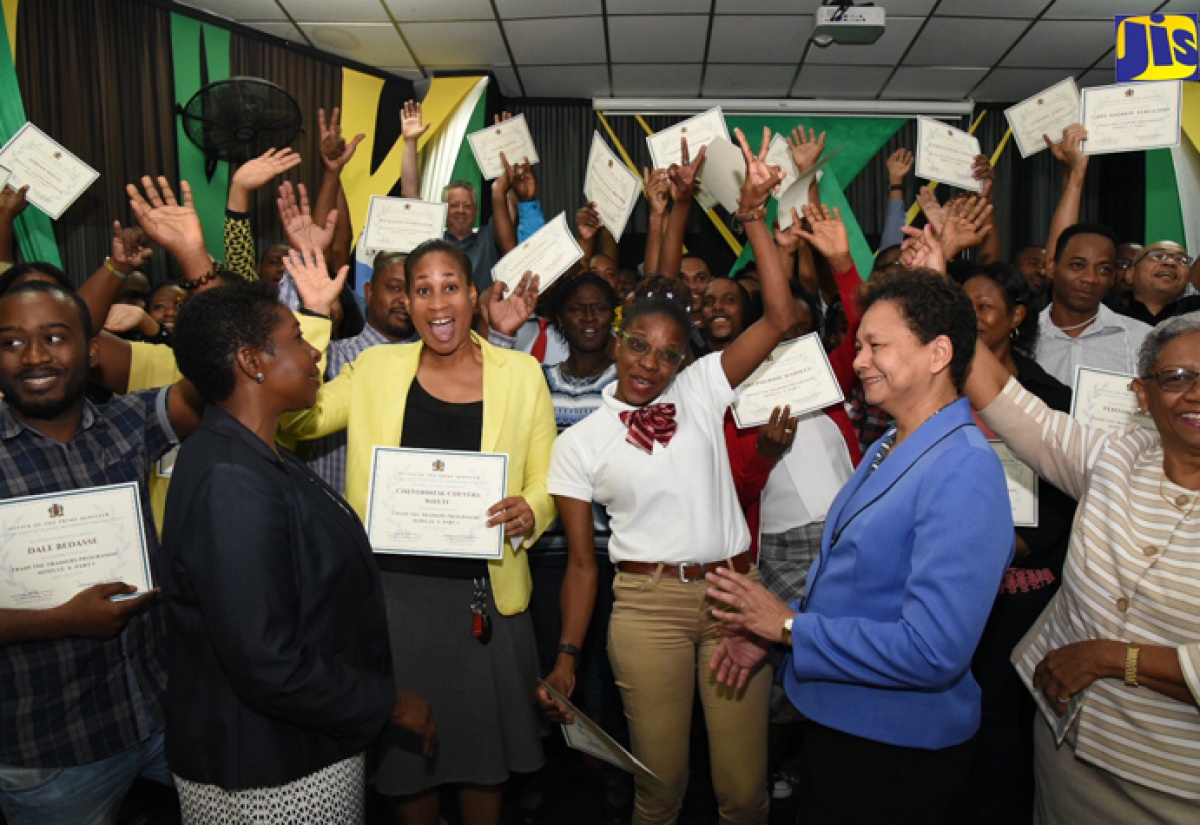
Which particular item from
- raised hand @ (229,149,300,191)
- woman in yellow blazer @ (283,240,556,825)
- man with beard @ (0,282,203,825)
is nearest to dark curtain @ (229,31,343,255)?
raised hand @ (229,149,300,191)

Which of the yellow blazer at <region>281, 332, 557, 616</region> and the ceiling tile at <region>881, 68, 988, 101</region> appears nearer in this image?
the yellow blazer at <region>281, 332, 557, 616</region>

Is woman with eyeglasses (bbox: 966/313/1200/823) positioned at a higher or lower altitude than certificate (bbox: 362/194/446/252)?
lower

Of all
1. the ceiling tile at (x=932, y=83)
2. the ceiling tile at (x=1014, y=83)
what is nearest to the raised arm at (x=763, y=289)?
the ceiling tile at (x=932, y=83)

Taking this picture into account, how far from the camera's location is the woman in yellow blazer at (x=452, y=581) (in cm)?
222

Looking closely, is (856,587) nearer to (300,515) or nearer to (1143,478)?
(1143,478)

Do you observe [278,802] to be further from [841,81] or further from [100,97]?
[841,81]

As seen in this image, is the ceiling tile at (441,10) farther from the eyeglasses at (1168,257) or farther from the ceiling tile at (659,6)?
the eyeglasses at (1168,257)

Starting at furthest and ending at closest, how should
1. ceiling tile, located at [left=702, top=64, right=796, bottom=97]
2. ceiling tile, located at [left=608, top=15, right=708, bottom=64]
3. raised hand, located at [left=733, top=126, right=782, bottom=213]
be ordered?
ceiling tile, located at [left=702, top=64, right=796, bottom=97], ceiling tile, located at [left=608, top=15, right=708, bottom=64], raised hand, located at [left=733, top=126, right=782, bottom=213]

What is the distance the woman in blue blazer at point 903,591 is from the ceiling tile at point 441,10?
466 cm

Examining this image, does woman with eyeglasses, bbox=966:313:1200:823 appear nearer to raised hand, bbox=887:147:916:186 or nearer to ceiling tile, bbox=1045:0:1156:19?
raised hand, bbox=887:147:916:186

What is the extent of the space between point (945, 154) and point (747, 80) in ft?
10.3

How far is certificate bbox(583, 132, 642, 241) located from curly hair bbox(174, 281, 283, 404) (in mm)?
2615

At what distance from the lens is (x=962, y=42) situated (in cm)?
603

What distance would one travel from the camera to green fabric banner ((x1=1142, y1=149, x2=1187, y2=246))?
266 inches
